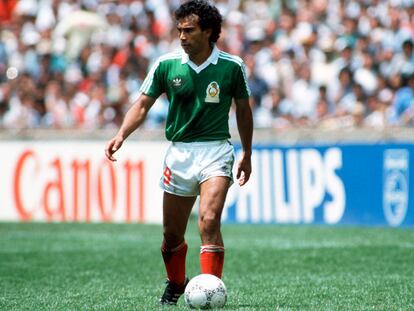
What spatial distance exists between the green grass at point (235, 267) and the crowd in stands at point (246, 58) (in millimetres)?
2798

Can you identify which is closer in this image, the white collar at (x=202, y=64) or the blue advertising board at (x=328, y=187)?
the white collar at (x=202, y=64)

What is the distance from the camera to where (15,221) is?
63.3 feet

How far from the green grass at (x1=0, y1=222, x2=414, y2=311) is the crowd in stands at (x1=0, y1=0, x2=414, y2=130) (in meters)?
2.80

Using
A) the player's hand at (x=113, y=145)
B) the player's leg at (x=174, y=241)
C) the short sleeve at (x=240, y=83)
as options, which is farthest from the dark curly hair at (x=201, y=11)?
the player's leg at (x=174, y=241)

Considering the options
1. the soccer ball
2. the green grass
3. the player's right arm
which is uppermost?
the player's right arm

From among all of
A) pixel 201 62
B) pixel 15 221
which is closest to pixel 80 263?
pixel 201 62

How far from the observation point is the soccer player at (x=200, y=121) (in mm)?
8109

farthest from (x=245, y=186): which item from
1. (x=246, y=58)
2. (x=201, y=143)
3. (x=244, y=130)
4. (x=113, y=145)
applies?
(x=113, y=145)

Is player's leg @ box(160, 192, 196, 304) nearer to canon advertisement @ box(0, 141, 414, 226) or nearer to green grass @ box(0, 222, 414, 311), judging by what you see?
green grass @ box(0, 222, 414, 311)

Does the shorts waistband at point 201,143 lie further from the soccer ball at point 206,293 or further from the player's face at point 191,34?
the soccer ball at point 206,293

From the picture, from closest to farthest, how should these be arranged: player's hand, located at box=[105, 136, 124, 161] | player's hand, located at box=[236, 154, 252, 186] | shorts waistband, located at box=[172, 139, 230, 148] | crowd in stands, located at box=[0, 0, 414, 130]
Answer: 1. player's hand, located at box=[105, 136, 124, 161]
2. shorts waistband, located at box=[172, 139, 230, 148]
3. player's hand, located at box=[236, 154, 252, 186]
4. crowd in stands, located at box=[0, 0, 414, 130]

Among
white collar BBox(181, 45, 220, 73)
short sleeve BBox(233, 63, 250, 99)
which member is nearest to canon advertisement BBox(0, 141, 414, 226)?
short sleeve BBox(233, 63, 250, 99)

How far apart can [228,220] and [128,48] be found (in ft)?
18.2

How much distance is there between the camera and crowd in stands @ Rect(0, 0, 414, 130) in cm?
1855
